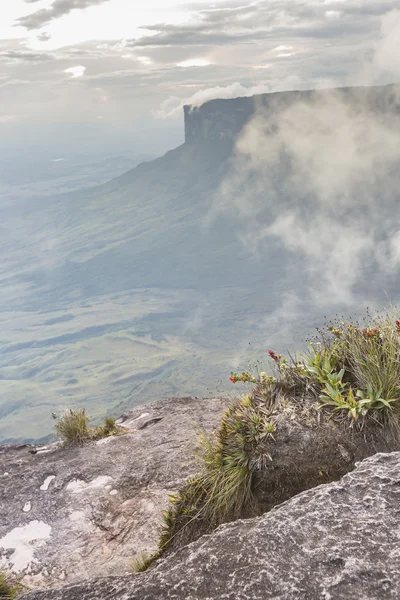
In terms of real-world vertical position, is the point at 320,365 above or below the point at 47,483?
above

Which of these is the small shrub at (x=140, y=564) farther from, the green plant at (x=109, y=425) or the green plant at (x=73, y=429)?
the green plant at (x=109, y=425)

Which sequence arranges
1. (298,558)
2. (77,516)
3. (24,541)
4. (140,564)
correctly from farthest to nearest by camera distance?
(77,516) < (24,541) < (140,564) < (298,558)

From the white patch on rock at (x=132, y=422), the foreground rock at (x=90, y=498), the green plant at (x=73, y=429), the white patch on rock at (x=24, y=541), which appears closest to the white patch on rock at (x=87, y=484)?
the foreground rock at (x=90, y=498)

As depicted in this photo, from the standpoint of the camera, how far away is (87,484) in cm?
979

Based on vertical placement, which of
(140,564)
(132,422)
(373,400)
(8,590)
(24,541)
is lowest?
(132,422)

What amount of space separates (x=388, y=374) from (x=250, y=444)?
2.09 m

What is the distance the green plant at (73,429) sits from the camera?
11820 millimetres

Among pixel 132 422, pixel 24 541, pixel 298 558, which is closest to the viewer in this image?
pixel 298 558

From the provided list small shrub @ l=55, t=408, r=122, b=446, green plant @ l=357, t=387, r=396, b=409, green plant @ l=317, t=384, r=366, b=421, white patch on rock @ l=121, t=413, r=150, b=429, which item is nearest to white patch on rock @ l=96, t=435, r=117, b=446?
small shrub @ l=55, t=408, r=122, b=446

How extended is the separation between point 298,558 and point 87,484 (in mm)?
6537

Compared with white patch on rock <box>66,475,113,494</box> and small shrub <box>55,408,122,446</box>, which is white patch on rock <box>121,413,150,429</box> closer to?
small shrub <box>55,408,122,446</box>

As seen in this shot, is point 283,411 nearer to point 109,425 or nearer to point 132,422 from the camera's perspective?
point 109,425

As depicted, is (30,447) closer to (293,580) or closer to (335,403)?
(335,403)

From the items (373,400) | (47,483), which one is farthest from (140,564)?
(47,483)
